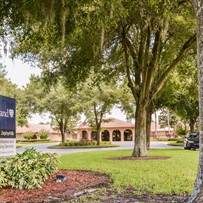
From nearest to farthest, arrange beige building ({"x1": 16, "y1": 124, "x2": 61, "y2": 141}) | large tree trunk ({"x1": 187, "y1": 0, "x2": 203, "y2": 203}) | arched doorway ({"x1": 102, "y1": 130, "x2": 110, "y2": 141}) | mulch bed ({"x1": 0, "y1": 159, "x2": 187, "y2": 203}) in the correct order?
large tree trunk ({"x1": 187, "y1": 0, "x2": 203, "y2": 203}), mulch bed ({"x1": 0, "y1": 159, "x2": 187, "y2": 203}), arched doorway ({"x1": 102, "y1": 130, "x2": 110, "y2": 141}), beige building ({"x1": 16, "y1": 124, "x2": 61, "y2": 141})

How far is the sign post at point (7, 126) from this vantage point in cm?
737

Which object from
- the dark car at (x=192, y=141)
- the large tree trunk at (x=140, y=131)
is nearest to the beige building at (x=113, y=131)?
the dark car at (x=192, y=141)

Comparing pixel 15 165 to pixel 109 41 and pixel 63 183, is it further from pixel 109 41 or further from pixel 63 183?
pixel 109 41

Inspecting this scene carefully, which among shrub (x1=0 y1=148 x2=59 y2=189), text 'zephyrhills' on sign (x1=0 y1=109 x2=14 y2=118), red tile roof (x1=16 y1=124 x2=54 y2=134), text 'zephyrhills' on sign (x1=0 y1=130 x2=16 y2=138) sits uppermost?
text 'zephyrhills' on sign (x1=0 y1=109 x2=14 y2=118)

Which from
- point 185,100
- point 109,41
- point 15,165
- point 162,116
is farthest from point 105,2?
point 162,116

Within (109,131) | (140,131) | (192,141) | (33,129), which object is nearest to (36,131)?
(33,129)

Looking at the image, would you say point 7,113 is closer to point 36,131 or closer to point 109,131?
point 109,131

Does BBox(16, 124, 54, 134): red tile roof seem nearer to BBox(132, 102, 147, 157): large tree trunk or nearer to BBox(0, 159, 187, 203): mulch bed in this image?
BBox(132, 102, 147, 157): large tree trunk

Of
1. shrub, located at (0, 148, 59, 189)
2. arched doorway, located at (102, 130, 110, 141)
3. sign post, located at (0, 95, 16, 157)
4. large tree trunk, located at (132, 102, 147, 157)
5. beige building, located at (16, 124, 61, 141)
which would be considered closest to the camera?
shrub, located at (0, 148, 59, 189)

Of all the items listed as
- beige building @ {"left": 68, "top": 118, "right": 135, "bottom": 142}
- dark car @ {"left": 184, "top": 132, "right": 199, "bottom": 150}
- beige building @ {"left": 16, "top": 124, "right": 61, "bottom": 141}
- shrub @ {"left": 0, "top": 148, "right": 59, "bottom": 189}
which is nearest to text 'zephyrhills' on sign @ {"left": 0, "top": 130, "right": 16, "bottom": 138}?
shrub @ {"left": 0, "top": 148, "right": 59, "bottom": 189}

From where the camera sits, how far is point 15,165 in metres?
6.96

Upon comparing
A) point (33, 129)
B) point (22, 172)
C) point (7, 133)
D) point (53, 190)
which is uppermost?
point (7, 133)

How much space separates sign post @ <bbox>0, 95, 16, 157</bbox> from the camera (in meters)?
7.37

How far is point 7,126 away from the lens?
7574 mm
